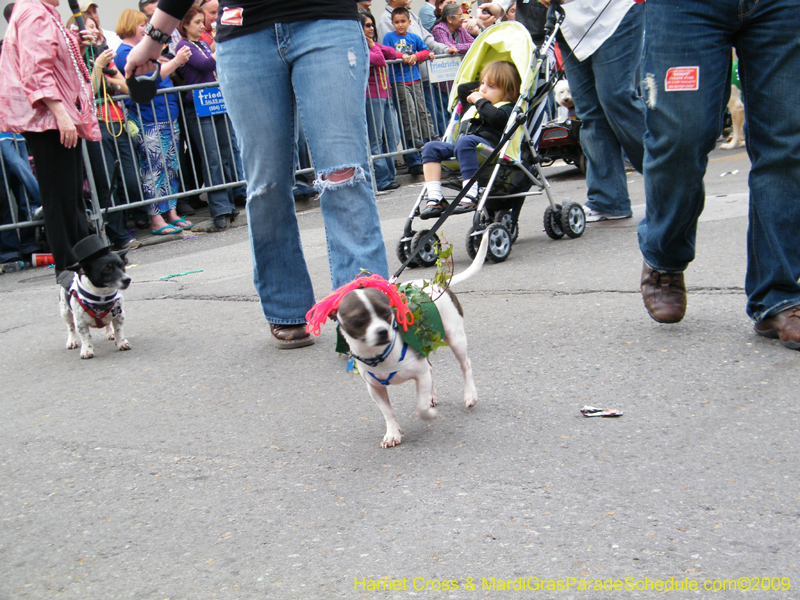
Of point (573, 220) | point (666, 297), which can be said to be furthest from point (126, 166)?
point (666, 297)

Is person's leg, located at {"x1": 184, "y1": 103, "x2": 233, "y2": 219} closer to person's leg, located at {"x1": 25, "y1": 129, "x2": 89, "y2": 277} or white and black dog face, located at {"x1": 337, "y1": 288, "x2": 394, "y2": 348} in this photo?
person's leg, located at {"x1": 25, "y1": 129, "x2": 89, "y2": 277}

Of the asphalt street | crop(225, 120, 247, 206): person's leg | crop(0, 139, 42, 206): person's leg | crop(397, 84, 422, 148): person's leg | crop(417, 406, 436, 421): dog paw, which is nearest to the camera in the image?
the asphalt street

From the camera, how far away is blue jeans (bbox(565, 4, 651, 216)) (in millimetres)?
5754

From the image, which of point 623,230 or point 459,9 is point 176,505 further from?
point 459,9

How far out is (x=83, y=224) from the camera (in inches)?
240

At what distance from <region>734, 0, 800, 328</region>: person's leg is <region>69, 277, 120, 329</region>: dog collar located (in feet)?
11.3

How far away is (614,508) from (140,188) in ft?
25.7

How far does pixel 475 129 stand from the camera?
614cm

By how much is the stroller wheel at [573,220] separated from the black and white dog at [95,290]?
3.06 m

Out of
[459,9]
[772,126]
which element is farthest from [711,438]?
[459,9]

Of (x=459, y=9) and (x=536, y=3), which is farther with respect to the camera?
(x=459, y=9)

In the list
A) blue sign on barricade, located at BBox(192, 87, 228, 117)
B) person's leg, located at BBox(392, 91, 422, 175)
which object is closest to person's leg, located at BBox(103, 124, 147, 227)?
blue sign on barricade, located at BBox(192, 87, 228, 117)

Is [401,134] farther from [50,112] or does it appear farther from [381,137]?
[50,112]

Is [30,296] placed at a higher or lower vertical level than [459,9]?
lower
